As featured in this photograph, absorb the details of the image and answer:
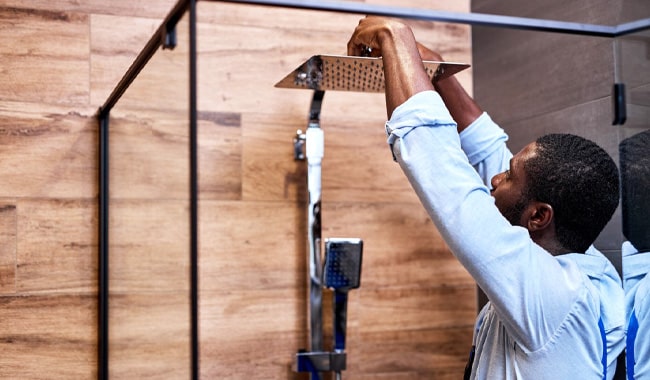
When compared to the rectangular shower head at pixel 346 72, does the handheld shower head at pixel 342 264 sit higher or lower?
lower

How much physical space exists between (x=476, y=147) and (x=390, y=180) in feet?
0.98

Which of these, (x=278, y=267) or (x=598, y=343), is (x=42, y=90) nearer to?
(x=278, y=267)

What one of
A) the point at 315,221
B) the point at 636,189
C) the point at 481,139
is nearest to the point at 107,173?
the point at 315,221

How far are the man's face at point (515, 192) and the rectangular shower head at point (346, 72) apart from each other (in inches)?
5.7

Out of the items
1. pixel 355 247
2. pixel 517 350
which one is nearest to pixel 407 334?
pixel 355 247

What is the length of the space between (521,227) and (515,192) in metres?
0.14

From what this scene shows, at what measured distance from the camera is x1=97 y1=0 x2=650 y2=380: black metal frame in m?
0.85

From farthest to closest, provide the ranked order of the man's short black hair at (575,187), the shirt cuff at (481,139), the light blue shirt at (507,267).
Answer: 1. the shirt cuff at (481,139)
2. the man's short black hair at (575,187)
3. the light blue shirt at (507,267)

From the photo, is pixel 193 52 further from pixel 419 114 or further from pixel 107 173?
pixel 107 173

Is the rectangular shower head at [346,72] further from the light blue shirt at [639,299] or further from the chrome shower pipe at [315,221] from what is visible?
the light blue shirt at [639,299]

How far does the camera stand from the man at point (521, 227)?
972 millimetres

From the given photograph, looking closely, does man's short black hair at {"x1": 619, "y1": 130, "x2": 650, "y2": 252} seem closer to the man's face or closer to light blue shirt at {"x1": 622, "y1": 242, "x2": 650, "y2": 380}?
light blue shirt at {"x1": 622, "y1": 242, "x2": 650, "y2": 380}

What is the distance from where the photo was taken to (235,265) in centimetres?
155

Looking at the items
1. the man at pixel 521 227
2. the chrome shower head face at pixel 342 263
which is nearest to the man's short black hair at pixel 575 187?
the man at pixel 521 227
